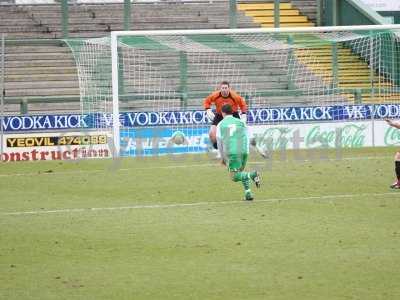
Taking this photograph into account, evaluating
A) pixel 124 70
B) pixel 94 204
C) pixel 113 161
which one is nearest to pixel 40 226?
pixel 94 204

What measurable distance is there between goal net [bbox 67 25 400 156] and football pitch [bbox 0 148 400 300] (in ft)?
16.1

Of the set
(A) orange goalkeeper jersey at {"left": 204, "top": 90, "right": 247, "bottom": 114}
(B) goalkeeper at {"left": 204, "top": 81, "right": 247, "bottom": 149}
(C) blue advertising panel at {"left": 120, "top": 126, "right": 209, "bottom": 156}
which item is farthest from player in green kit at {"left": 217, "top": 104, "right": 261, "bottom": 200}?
(C) blue advertising panel at {"left": 120, "top": 126, "right": 209, "bottom": 156}

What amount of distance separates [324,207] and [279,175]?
4729mm

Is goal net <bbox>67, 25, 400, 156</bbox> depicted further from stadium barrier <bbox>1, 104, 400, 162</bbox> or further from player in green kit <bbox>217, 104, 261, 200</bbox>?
player in green kit <bbox>217, 104, 261, 200</bbox>

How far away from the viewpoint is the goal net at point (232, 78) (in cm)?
2675

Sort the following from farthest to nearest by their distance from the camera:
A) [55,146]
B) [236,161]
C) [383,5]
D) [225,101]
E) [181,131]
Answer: [383,5] < [181,131] < [55,146] < [225,101] < [236,161]

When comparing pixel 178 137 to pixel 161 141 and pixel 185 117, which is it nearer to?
pixel 161 141

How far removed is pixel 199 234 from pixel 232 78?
1669 centimetres

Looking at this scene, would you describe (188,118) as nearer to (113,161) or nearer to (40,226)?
(113,161)

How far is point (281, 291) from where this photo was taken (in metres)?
9.91

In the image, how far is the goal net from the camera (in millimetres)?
26750

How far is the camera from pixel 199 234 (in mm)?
13312

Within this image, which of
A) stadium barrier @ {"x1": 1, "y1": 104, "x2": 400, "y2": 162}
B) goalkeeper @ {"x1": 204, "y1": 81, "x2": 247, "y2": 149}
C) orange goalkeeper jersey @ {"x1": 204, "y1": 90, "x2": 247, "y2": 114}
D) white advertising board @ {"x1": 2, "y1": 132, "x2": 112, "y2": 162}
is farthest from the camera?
stadium barrier @ {"x1": 1, "y1": 104, "x2": 400, "y2": 162}

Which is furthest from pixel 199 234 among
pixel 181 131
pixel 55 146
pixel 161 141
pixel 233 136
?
pixel 181 131
